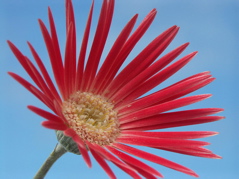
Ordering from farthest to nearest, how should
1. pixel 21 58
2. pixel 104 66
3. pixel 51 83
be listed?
pixel 104 66
pixel 51 83
pixel 21 58

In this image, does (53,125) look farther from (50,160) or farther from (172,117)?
(172,117)

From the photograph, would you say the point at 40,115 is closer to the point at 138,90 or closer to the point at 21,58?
the point at 21,58

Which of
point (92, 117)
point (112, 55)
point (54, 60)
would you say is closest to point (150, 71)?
point (112, 55)

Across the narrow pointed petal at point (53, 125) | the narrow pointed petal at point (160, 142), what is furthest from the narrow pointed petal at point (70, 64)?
the narrow pointed petal at point (53, 125)

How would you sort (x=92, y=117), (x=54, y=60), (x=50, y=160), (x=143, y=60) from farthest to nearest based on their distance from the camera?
Result: (x=92, y=117) → (x=143, y=60) → (x=54, y=60) → (x=50, y=160)

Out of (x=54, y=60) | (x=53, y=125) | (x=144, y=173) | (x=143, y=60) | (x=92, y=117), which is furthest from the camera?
(x=92, y=117)

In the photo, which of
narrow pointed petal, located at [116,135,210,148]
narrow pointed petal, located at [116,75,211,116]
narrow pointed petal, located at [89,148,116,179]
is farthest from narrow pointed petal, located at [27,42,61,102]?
narrow pointed petal, located at [116,75,211,116]

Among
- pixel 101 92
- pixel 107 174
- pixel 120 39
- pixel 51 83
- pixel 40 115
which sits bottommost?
pixel 107 174

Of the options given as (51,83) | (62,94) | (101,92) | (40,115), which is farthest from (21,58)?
(101,92)
